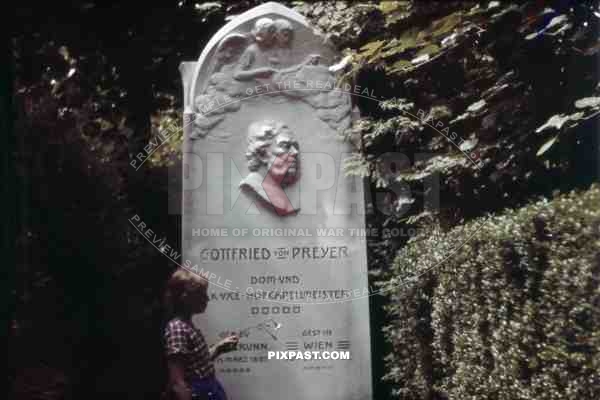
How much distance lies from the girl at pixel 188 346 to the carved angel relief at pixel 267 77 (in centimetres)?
95

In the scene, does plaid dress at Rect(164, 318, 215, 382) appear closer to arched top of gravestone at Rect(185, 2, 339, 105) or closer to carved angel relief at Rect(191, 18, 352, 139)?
carved angel relief at Rect(191, 18, 352, 139)

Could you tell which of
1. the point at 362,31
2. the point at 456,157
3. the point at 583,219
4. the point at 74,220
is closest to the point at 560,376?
the point at 583,219

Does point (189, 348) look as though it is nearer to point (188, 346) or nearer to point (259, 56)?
point (188, 346)

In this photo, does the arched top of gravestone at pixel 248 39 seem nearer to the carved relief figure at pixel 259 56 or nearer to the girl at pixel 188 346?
the carved relief figure at pixel 259 56

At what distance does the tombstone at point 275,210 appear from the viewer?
452 cm

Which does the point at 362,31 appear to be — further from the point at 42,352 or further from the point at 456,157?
the point at 42,352

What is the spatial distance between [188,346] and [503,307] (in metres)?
1.93

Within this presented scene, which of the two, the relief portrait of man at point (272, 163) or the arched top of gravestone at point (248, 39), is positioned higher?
the arched top of gravestone at point (248, 39)

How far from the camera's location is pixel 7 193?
4520 millimetres

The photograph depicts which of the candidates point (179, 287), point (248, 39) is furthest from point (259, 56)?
point (179, 287)

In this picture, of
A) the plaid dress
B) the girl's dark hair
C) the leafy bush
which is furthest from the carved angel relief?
the plaid dress

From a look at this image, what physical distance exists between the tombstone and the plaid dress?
0.23ft

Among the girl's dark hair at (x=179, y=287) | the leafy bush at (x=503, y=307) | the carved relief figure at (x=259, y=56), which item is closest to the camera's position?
the leafy bush at (x=503, y=307)

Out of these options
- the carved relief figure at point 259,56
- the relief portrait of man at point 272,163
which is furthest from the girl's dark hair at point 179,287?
the carved relief figure at point 259,56
